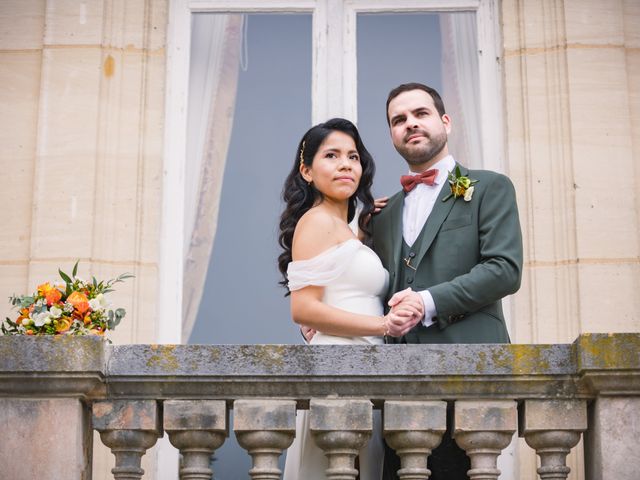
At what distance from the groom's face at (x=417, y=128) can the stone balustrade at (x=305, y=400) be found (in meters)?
1.25

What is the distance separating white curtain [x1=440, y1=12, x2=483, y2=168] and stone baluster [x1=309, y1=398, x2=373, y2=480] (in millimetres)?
2935

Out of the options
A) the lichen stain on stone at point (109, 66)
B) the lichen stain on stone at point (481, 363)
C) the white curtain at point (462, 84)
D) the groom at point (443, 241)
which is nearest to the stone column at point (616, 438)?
the lichen stain on stone at point (481, 363)

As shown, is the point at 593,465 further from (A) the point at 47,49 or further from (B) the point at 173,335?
(A) the point at 47,49

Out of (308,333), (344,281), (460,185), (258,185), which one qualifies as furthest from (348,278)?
(258,185)

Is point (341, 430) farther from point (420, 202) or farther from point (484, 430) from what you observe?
point (420, 202)

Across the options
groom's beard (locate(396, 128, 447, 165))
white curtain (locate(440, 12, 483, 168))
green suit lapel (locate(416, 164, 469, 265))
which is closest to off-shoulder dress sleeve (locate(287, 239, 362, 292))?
green suit lapel (locate(416, 164, 469, 265))

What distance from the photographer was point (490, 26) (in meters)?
7.57

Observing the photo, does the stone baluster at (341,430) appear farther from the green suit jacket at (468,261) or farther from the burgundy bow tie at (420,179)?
the burgundy bow tie at (420,179)

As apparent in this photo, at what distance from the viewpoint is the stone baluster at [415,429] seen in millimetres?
4652

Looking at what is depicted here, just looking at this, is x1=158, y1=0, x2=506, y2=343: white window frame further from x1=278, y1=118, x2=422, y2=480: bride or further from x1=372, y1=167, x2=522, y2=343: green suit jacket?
x1=372, y1=167, x2=522, y2=343: green suit jacket

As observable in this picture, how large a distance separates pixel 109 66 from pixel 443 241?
2710mm

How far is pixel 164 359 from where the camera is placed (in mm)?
4727

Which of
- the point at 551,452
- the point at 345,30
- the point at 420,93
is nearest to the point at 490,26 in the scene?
the point at 345,30

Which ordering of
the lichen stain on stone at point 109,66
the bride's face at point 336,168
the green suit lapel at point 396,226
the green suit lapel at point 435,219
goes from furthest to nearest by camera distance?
the lichen stain on stone at point 109,66, the bride's face at point 336,168, the green suit lapel at point 396,226, the green suit lapel at point 435,219
